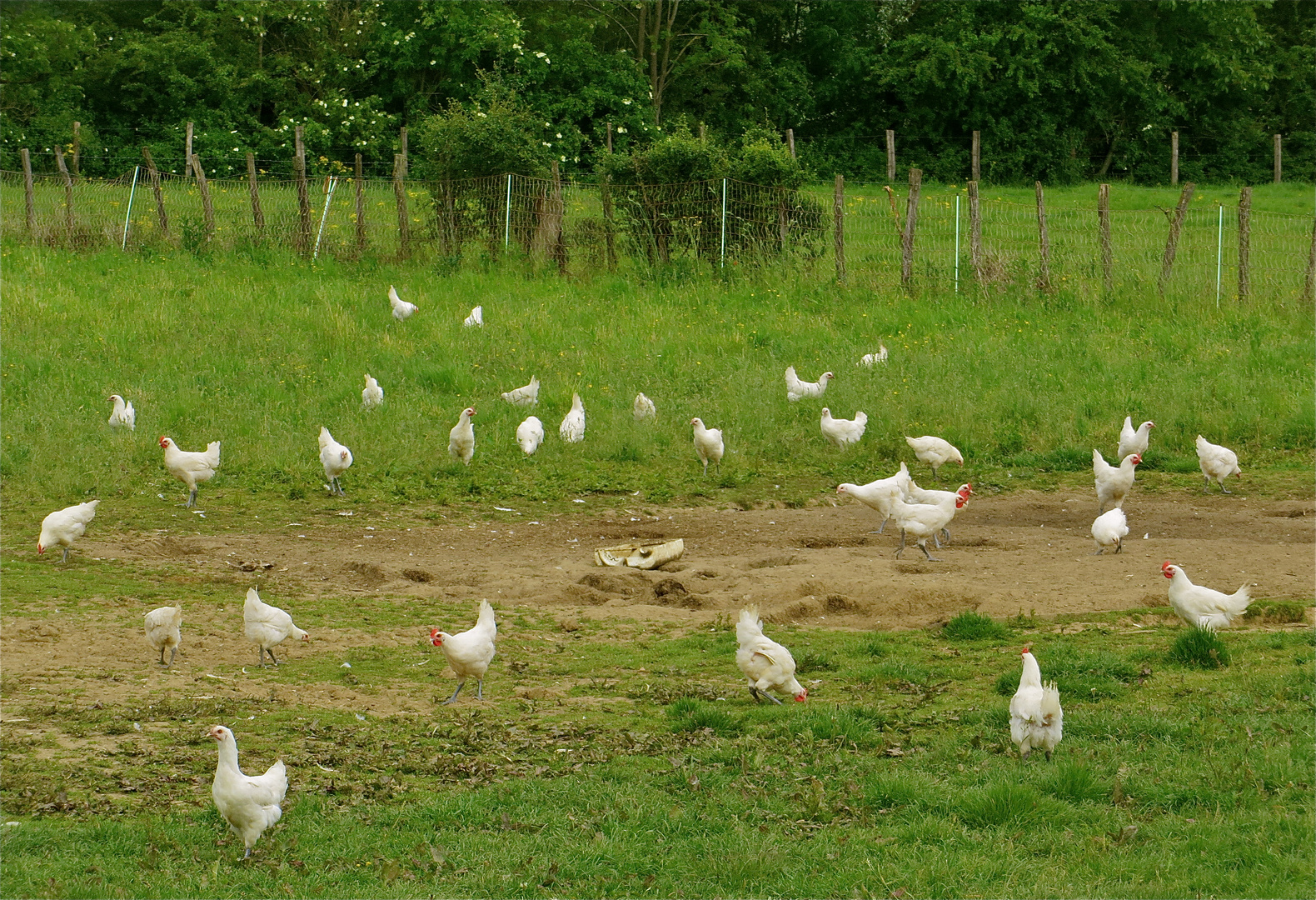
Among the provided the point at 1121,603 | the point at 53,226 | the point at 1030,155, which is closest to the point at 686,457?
the point at 1121,603

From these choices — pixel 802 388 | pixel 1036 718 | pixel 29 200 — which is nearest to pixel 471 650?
pixel 1036 718

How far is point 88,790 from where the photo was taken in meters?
6.44

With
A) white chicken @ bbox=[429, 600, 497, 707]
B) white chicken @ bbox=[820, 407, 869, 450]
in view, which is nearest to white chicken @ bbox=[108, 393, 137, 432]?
white chicken @ bbox=[820, 407, 869, 450]

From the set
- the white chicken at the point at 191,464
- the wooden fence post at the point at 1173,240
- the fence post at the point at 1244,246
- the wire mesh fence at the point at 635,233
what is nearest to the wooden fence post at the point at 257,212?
the wire mesh fence at the point at 635,233

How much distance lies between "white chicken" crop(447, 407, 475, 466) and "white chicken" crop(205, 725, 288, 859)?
8.62 m

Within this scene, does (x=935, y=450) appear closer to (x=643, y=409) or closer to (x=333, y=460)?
(x=643, y=409)

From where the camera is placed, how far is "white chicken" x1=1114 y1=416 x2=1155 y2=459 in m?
14.4

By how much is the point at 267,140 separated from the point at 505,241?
17.3m

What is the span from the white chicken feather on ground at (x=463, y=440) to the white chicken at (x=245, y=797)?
8.60 meters

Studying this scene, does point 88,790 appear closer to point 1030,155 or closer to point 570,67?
point 570,67

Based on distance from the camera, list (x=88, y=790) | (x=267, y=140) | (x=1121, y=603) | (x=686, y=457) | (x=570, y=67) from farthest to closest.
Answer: (x=570, y=67)
(x=267, y=140)
(x=686, y=457)
(x=1121, y=603)
(x=88, y=790)

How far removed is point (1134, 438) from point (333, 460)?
30.0 feet

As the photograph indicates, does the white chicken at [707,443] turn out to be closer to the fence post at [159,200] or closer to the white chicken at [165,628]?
the white chicken at [165,628]

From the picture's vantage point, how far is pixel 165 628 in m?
8.42
